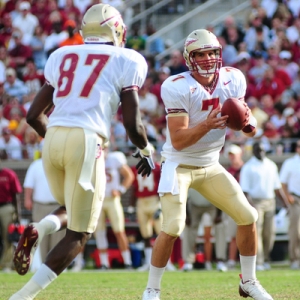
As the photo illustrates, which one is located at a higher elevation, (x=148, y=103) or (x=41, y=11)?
(x=41, y=11)

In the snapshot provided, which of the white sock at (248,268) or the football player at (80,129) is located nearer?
the football player at (80,129)

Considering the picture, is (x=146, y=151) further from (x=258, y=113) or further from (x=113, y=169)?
(x=258, y=113)

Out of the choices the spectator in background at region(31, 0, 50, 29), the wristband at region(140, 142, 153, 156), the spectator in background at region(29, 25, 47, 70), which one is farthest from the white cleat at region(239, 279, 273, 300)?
the spectator in background at region(31, 0, 50, 29)

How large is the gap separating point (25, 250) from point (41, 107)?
922 mm

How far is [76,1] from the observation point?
62.1 ft

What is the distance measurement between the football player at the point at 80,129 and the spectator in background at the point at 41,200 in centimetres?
627

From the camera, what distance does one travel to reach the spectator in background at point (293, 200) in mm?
11727

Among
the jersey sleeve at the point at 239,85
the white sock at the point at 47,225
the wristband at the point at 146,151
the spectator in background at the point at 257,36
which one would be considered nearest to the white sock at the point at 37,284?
the white sock at the point at 47,225

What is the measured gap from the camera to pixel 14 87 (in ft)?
55.0

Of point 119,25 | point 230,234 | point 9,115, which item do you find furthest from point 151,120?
point 119,25

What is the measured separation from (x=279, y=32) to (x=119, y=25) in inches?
460

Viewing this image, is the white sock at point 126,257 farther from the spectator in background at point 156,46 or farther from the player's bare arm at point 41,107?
the player's bare arm at point 41,107

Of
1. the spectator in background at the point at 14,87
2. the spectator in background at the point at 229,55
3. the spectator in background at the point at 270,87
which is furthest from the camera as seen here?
the spectator in background at the point at 14,87

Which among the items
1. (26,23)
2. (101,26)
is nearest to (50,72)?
(101,26)
